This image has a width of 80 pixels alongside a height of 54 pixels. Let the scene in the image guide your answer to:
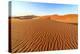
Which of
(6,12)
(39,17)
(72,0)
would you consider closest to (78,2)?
(72,0)

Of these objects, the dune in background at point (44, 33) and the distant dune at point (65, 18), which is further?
the distant dune at point (65, 18)

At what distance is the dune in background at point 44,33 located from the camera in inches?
70.2

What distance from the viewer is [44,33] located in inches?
75.4

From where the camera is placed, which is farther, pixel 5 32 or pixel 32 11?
pixel 32 11

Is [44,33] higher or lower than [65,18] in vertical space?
lower

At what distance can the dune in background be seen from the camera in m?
1.78

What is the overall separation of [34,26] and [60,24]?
1.16ft

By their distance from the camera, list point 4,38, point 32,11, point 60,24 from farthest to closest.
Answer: point 60,24, point 32,11, point 4,38

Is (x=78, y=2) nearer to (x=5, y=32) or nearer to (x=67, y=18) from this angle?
(x=67, y=18)

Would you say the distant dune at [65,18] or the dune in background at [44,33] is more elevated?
the distant dune at [65,18]

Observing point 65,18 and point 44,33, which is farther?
point 65,18

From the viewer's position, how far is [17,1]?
179 cm

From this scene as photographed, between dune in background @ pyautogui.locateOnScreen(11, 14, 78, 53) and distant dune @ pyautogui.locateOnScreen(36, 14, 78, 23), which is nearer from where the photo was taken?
dune in background @ pyautogui.locateOnScreen(11, 14, 78, 53)

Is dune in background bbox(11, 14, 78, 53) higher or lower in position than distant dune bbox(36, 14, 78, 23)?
lower
